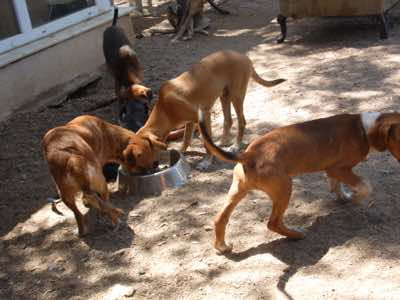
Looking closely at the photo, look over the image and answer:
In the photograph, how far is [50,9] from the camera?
27.8ft

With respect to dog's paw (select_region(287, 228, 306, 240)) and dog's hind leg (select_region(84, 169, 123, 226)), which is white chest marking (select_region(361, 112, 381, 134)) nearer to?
dog's paw (select_region(287, 228, 306, 240))

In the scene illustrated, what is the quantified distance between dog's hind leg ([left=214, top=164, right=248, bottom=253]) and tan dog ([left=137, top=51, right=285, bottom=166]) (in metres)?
1.57

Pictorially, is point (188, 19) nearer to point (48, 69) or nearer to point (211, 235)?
point (48, 69)

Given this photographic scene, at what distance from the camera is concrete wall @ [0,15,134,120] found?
757cm

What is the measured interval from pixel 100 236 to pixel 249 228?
130 cm

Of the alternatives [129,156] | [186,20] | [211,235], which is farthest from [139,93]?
[186,20]

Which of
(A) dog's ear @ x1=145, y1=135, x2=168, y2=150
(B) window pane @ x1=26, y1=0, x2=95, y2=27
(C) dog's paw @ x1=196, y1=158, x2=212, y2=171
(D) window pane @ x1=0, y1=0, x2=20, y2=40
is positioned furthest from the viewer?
(B) window pane @ x1=26, y1=0, x2=95, y2=27

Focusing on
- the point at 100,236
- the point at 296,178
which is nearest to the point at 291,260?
the point at 296,178

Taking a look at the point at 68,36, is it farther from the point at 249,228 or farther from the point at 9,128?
the point at 249,228

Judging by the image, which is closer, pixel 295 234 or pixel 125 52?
pixel 295 234

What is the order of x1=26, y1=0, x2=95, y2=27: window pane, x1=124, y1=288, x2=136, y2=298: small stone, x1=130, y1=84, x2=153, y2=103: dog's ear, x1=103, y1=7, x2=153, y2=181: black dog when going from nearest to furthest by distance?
x1=124, y1=288, x2=136, y2=298: small stone
x1=103, y1=7, x2=153, y2=181: black dog
x1=130, y1=84, x2=153, y2=103: dog's ear
x1=26, y1=0, x2=95, y2=27: window pane

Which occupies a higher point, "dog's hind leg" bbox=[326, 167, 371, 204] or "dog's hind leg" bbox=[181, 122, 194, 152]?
"dog's hind leg" bbox=[326, 167, 371, 204]

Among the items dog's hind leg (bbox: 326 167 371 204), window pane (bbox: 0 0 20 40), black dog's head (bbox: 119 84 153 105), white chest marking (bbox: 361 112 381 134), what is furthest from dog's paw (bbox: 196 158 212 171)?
window pane (bbox: 0 0 20 40)

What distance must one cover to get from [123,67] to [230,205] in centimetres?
405
